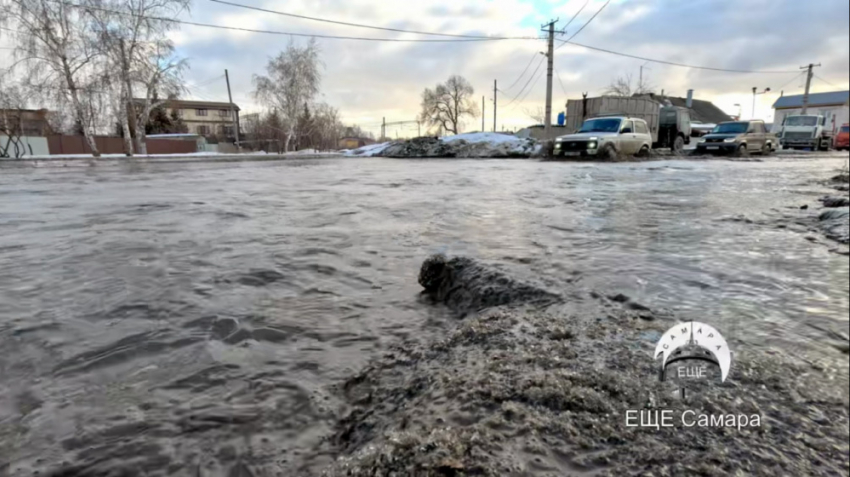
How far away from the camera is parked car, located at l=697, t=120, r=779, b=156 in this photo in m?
18.0

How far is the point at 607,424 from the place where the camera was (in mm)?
1158

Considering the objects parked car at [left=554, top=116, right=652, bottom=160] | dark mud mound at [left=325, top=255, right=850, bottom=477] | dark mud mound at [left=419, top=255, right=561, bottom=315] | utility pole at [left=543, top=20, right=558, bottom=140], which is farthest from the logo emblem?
utility pole at [left=543, top=20, right=558, bottom=140]

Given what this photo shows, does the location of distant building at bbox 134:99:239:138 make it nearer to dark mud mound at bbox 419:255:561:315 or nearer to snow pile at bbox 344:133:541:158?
snow pile at bbox 344:133:541:158

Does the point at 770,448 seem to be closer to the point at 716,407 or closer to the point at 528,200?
the point at 716,407

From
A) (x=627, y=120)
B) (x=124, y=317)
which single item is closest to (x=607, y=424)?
(x=124, y=317)

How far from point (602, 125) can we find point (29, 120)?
118 ft

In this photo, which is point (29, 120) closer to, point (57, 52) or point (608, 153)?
point (57, 52)

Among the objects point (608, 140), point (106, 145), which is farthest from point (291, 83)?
point (608, 140)

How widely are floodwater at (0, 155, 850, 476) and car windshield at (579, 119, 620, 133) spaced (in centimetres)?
1082

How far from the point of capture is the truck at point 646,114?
21.2 m

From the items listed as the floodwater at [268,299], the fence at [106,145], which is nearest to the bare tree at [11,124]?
the fence at [106,145]

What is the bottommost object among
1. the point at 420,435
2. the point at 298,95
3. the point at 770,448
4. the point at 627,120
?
the point at 420,435

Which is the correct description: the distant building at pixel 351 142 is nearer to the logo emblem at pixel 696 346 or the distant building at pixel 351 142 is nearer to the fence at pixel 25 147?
the fence at pixel 25 147

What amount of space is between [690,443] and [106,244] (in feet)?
14.0
